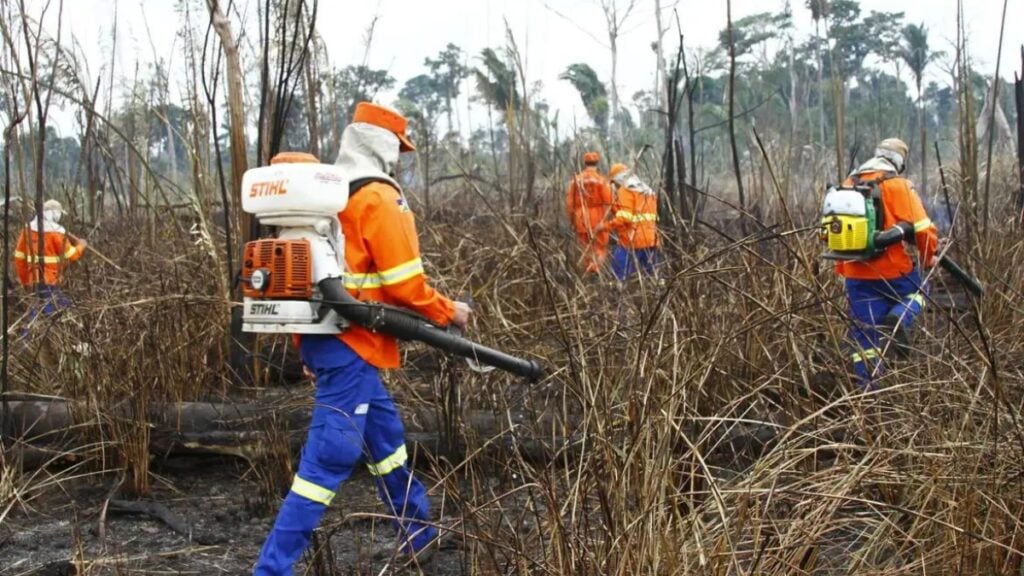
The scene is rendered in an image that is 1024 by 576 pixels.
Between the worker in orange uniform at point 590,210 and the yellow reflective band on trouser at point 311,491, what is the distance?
215 cm

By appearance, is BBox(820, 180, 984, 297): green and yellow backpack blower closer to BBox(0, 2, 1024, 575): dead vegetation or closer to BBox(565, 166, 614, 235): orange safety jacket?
BBox(0, 2, 1024, 575): dead vegetation

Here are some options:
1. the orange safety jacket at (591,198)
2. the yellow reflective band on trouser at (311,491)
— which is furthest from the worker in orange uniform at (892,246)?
the yellow reflective band on trouser at (311,491)

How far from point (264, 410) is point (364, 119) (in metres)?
1.36

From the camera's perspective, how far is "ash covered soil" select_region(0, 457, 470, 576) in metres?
3.83

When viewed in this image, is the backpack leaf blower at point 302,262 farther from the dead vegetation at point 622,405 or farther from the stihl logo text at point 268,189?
the dead vegetation at point 622,405

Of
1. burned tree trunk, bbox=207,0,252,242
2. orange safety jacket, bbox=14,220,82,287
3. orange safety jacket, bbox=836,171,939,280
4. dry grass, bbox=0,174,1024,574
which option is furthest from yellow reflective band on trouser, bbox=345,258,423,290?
orange safety jacket, bbox=14,220,82,287

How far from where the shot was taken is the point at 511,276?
6.88 metres

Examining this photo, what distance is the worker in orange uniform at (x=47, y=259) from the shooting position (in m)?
5.39

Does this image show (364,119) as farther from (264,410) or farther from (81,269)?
(81,269)

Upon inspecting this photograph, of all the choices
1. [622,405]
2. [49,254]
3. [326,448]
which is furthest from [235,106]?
[49,254]

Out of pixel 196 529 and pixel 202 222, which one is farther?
pixel 202 222

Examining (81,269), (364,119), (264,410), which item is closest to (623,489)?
(364,119)

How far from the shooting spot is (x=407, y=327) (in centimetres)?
368

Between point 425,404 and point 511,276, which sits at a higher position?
point 511,276
